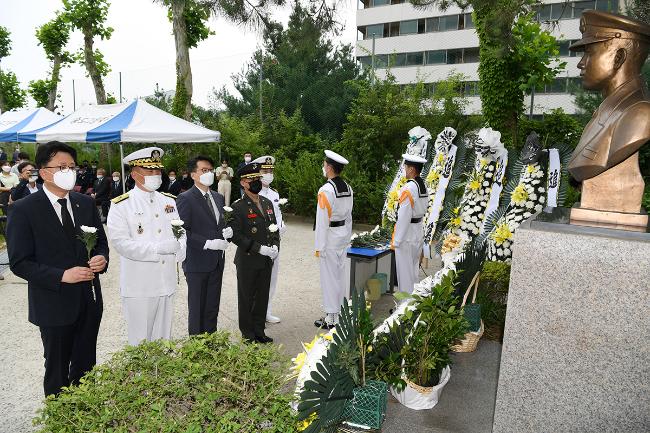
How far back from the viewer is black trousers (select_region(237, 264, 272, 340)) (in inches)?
212

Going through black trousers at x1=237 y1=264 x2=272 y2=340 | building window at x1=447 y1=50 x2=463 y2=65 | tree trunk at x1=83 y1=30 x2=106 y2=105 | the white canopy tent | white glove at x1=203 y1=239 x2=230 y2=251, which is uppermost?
building window at x1=447 y1=50 x2=463 y2=65

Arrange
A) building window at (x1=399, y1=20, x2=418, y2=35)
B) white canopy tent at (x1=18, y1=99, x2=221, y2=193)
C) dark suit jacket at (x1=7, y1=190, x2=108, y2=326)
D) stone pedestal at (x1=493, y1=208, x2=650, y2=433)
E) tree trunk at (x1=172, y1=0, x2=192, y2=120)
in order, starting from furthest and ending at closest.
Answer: building window at (x1=399, y1=20, x2=418, y2=35) → tree trunk at (x1=172, y1=0, x2=192, y2=120) → white canopy tent at (x1=18, y1=99, x2=221, y2=193) → dark suit jacket at (x1=7, y1=190, x2=108, y2=326) → stone pedestal at (x1=493, y1=208, x2=650, y2=433)

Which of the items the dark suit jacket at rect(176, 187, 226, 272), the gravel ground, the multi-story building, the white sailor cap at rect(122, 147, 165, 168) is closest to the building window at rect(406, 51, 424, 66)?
the multi-story building

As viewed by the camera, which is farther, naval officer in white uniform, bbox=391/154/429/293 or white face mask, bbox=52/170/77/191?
naval officer in white uniform, bbox=391/154/429/293

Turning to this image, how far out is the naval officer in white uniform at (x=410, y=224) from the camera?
651 centimetres

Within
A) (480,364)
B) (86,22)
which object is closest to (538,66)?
(480,364)

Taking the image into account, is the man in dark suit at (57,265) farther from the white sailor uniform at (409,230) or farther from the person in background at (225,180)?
the person in background at (225,180)

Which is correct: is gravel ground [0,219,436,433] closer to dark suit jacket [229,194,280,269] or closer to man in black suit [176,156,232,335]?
man in black suit [176,156,232,335]

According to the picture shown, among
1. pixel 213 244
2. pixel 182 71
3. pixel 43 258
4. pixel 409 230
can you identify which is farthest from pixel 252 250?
pixel 182 71

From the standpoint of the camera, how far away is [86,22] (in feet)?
61.8

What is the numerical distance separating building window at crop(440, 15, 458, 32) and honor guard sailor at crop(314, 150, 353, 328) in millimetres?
32117

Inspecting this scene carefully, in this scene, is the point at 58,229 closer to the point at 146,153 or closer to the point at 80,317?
the point at 80,317

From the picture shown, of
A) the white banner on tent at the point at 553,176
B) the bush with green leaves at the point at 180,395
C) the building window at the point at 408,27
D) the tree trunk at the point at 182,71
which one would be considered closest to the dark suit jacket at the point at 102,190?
the tree trunk at the point at 182,71

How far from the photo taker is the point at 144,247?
4082mm
